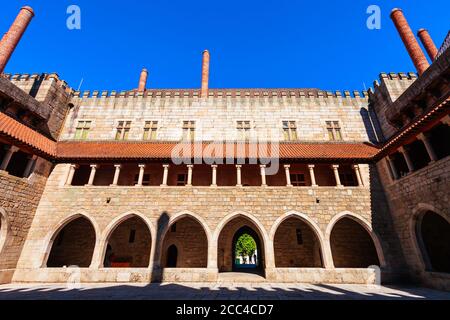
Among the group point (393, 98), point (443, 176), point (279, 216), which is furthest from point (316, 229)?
point (393, 98)

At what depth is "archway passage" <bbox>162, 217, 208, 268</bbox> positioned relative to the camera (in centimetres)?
1188

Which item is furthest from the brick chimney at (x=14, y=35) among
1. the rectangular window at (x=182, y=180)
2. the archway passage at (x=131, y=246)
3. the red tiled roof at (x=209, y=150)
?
the rectangular window at (x=182, y=180)

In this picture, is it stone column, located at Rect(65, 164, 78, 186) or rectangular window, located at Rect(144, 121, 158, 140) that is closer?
stone column, located at Rect(65, 164, 78, 186)

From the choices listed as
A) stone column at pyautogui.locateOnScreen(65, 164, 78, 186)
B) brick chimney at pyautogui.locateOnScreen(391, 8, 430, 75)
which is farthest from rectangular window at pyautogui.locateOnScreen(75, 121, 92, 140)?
brick chimney at pyautogui.locateOnScreen(391, 8, 430, 75)

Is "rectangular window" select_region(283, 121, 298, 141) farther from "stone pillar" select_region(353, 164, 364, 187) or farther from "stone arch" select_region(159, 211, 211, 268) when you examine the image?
"stone arch" select_region(159, 211, 211, 268)

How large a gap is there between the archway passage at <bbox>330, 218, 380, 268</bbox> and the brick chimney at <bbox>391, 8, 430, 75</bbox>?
10.8 m

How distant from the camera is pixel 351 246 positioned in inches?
463

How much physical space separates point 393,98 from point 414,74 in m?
2.69

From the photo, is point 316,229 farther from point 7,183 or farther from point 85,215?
point 7,183

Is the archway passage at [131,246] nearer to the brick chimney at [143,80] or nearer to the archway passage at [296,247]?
the archway passage at [296,247]

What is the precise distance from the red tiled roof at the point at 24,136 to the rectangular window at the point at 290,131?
14360 millimetres

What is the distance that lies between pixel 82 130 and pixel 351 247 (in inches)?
747

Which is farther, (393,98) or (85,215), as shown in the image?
(393,98)

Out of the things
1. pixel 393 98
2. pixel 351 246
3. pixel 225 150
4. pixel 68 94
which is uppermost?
pixel 68 94
